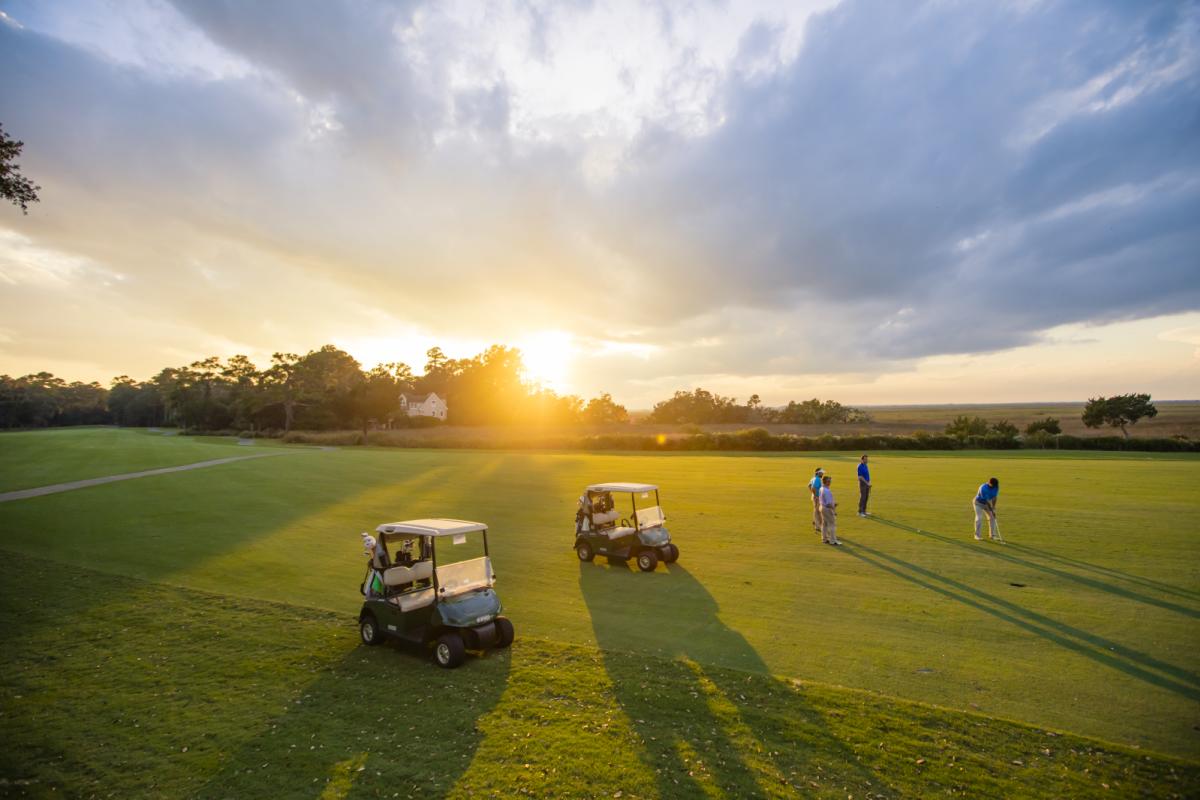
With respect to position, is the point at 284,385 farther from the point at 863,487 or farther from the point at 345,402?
the point at 863,487

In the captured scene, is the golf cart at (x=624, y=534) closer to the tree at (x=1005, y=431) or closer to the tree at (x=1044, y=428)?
the tree at (x=1005, y=431)

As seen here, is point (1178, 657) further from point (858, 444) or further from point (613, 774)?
point (858, 444)

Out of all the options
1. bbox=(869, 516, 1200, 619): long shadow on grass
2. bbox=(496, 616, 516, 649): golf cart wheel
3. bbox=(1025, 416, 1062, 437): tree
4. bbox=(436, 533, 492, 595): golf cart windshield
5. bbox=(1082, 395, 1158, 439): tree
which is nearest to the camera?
bbox=(436, 533, 492, 595): golf cart windshield

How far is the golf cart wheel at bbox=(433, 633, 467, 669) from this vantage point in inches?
403

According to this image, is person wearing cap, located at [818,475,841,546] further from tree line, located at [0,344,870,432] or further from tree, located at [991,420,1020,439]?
tree line, located at [0,344,870,432]

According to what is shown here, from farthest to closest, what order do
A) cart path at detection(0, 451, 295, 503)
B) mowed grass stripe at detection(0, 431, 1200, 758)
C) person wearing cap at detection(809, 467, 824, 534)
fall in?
cart path at detection(0, 451, 295, 503) → person wearing cap at detection(809, 467, 824, 534) → mowed grass stripe at detection(0, 431, 1200, 758)

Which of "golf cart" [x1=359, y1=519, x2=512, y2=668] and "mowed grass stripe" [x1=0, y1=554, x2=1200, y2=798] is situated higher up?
"golf cart" [x1=359, y1=519, x2=512, y2=668]

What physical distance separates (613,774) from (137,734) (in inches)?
290

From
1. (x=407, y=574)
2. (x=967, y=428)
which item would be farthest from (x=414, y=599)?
(x=967, y=428)

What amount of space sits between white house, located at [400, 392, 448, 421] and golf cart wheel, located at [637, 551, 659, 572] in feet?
378

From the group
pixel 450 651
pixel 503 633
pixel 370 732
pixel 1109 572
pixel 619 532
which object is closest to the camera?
pixel 370 732

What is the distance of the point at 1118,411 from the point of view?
222 ft

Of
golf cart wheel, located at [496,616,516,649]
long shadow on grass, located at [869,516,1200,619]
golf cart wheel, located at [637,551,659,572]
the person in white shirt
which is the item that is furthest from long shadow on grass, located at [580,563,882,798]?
long shadow on grass, located at [869,516,1200,619]

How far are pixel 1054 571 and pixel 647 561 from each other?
11.1 m
